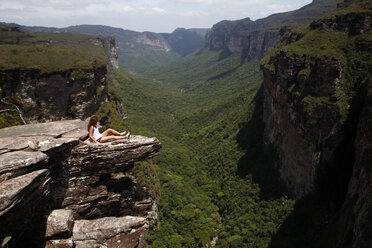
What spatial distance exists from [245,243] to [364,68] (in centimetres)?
3840

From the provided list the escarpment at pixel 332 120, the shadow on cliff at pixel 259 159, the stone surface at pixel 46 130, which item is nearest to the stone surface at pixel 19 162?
the stone surface at pixel 46 130

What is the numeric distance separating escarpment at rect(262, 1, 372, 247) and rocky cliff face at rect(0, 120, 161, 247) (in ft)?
85.1

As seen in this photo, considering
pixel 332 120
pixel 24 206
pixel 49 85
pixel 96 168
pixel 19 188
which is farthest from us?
pixel 49 85

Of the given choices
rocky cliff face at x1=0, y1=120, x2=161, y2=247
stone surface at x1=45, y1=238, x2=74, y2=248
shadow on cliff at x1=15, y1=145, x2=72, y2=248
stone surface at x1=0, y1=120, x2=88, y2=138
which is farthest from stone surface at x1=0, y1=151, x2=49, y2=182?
stone surface at x1=45, y1=238, x2=74, y2=248

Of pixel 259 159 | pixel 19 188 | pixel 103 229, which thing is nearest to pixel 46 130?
pixel 19 188

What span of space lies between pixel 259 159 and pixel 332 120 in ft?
91.8

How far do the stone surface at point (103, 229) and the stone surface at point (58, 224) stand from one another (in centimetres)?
88

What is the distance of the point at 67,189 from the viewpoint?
14117mm

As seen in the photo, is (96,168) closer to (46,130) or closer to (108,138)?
(108,138)

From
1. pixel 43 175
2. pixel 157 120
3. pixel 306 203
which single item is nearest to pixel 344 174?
pixel 306 203

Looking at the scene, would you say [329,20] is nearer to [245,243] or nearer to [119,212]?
[245,243]

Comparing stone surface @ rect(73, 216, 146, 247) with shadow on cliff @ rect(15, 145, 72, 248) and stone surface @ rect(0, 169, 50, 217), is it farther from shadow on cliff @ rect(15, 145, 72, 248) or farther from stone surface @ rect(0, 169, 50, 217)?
stone surface @ rect(0, 169, 50, 217)

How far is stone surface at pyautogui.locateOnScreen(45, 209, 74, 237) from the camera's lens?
11.8 m

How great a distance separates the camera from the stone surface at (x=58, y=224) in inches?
464
